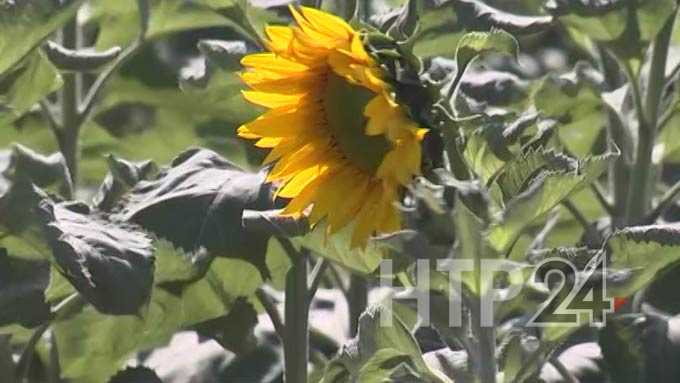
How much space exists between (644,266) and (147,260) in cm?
42

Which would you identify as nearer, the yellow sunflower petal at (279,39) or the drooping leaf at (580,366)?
the yellow sunflower petal at (279,39)

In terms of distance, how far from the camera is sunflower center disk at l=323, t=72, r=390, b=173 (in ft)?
5.12

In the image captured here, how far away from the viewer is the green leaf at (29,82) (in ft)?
6.12

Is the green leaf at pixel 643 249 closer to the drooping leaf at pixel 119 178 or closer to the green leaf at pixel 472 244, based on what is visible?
the green leaf at pixel 472 244

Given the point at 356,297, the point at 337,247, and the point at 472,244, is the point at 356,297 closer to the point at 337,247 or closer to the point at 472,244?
the point at 337,247

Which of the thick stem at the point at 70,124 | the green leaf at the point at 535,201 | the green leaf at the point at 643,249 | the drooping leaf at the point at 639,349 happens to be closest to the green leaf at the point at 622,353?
the drooping leaf at the point at 639,349

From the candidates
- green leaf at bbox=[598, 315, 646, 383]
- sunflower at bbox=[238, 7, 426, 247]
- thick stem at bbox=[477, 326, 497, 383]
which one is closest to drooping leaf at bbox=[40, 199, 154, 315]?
sunflower at bbox=[238, 7, 426, 247]

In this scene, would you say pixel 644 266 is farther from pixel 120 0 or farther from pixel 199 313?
pixel 120 0

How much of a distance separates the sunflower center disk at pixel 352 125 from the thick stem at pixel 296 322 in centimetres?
25

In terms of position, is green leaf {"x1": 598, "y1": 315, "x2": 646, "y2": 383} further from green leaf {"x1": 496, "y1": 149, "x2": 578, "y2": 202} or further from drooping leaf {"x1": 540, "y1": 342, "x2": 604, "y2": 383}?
green leaf {"x1": 496, "y1": 149, "x2": 578, "y2": 202}

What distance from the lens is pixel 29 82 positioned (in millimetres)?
1872

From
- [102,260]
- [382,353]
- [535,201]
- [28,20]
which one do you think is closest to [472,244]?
[535,201]

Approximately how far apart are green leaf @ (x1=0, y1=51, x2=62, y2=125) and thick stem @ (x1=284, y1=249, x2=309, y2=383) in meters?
0.29

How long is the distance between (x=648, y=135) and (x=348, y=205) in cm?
47
